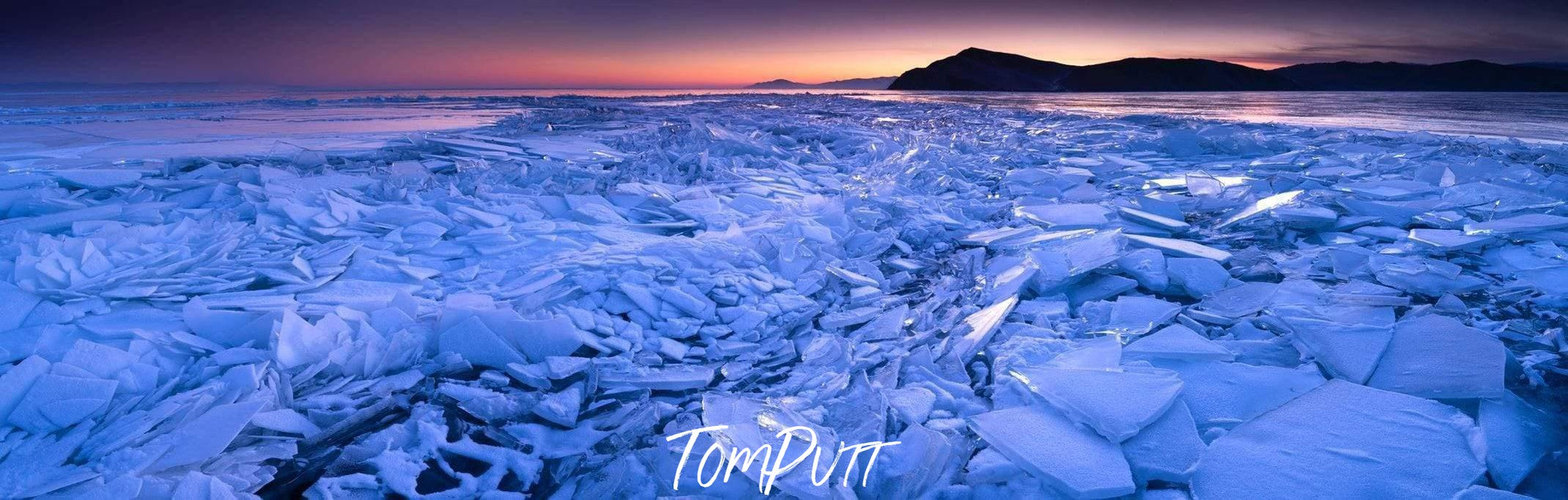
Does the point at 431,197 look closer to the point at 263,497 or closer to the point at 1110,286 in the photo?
the point at 263,497

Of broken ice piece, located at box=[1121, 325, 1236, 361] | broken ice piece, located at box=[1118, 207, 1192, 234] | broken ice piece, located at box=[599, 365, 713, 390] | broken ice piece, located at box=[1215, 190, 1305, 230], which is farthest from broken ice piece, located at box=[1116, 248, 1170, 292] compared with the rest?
broken ice piece, located at box=[599, 365, 713, 390]

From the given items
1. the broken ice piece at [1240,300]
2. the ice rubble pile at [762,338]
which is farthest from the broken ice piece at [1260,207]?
the broken ice piece at [1240,300]

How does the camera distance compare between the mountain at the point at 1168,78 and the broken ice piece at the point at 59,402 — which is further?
the mountain at the point at 1168,78

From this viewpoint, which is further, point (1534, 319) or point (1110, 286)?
point (1110, 286)

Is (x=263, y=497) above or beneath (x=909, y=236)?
beneath

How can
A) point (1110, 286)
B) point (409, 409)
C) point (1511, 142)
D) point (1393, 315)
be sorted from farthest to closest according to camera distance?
point (1511, 142)
point (1110, 286)
point (1393, 315)
point (409, 409)

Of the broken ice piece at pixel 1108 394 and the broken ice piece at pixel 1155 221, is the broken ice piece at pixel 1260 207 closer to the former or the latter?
the broken ice piece at pixel 1155 221

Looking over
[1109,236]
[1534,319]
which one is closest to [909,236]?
[1109,236]

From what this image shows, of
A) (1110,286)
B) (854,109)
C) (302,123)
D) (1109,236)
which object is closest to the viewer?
(1110,286)

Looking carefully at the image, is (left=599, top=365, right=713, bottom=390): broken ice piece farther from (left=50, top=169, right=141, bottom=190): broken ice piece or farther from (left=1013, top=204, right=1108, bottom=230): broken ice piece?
(left=50, top=169, right=141, bottom=190): broken ice piece
